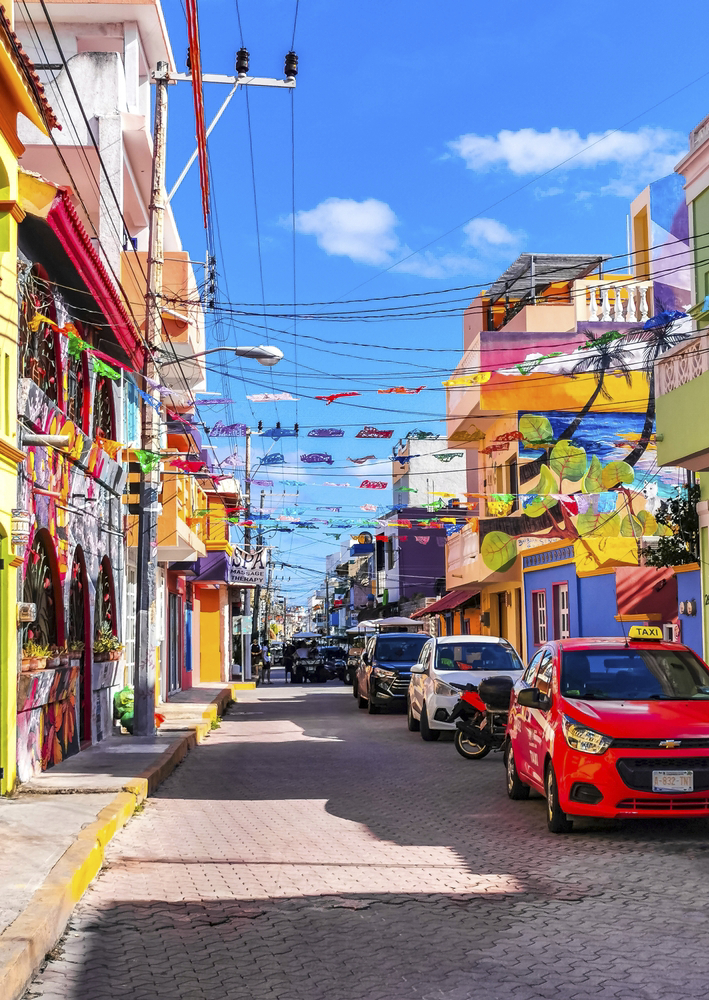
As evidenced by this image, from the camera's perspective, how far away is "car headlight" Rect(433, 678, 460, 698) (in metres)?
19.4

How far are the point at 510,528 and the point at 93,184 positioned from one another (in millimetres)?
13736

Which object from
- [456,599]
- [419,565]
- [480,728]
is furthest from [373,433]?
[419,565]

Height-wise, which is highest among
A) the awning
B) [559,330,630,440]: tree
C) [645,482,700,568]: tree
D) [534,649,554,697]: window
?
[559,330,630,440]: tree

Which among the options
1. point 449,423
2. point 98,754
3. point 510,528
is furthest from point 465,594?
point 98,754

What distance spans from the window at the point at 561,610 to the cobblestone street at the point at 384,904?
15785mm

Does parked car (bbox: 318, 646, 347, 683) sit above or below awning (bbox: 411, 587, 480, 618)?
below

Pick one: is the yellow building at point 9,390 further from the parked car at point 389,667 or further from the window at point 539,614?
the window at point 539,614

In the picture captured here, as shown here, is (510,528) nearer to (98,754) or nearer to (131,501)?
(131,501)

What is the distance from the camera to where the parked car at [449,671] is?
19.5 m

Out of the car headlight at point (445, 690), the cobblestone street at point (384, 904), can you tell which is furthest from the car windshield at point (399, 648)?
the cobblestone street at point (384, 904)

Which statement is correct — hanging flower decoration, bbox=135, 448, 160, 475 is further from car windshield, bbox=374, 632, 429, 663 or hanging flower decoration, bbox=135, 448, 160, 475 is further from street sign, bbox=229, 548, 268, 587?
street sign, bbox=229, 548, 268, 587

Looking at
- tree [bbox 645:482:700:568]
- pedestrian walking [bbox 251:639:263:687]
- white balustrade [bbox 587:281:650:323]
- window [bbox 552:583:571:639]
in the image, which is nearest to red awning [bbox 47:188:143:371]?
tree [bbox 645:482:700:568]

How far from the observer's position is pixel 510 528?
103 ft

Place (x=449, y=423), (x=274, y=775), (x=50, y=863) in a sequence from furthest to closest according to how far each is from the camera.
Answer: (x=449, y=423), (x=274, y=775), (x=50, y=863)
